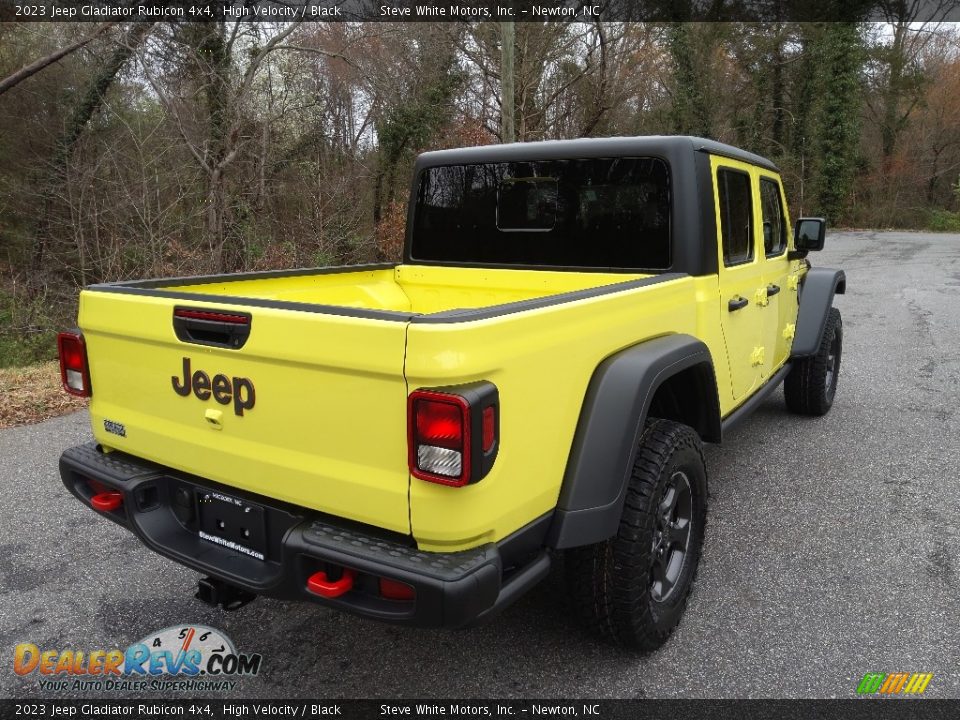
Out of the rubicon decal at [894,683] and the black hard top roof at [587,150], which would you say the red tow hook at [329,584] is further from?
the black hard top roof at [587,150]

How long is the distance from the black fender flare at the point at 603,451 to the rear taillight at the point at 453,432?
0.45 m

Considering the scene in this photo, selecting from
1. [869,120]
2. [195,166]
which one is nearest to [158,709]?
[195,166]

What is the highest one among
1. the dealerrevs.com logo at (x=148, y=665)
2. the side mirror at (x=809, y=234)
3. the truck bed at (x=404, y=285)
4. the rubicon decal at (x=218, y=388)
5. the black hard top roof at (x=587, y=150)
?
the black hard top roof at (x=587, y=150)

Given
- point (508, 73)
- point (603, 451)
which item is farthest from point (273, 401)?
point (508, 73)

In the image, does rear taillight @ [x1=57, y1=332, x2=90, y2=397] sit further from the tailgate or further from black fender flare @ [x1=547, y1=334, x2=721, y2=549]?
→ black fender flare @ [x1=547, y1=334, x2=721, y2=549]

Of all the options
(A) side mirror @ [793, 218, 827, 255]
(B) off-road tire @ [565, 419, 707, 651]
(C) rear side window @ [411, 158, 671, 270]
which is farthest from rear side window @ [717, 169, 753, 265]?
(B) off-road tire @ [565, 419, 707, 651]

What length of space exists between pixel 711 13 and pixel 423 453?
30400mm

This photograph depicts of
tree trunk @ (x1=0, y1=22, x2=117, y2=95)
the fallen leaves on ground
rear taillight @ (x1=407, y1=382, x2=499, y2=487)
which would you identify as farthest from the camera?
tree trunk @ (x1=0, y1=22, x2=117, y2=95)

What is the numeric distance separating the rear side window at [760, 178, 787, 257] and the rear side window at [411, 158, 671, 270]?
1.16 meters

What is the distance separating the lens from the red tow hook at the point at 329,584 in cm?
196

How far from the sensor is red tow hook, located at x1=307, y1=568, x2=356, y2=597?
196 cm

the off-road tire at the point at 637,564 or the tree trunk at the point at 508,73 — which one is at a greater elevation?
the tree trunk at the point at 508,73

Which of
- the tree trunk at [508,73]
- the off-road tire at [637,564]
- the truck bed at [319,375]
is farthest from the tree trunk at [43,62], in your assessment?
the off-road tire at [637,564]

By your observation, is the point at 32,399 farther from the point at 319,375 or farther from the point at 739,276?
the point at 739,276
